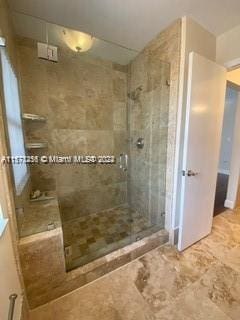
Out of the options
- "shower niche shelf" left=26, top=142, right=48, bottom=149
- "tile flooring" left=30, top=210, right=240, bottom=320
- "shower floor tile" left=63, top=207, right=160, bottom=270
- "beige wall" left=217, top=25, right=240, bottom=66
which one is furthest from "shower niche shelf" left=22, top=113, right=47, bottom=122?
"beige wall" left=217, top=25, right=240, bottom=66

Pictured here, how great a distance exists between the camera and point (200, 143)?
1628 mm

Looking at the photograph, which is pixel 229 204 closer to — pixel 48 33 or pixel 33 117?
pixel 33 117

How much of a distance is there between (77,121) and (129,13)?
1.27m

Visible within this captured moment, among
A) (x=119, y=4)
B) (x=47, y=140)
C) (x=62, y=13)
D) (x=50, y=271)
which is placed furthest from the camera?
(x=47, y=140)

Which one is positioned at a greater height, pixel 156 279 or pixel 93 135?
pixel 93 135

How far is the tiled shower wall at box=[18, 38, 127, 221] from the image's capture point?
6.00ft

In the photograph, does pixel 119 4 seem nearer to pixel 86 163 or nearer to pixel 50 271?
pixel 86 163

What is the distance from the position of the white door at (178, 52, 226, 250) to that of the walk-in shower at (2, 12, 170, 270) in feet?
1.03

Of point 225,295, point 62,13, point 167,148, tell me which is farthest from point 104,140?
point 225,295

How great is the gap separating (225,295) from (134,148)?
181 centimetres

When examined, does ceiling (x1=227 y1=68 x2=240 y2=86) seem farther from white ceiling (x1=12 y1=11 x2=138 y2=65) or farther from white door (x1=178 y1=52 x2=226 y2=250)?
white ceiling (x1=12 y1=11 x2=138 y2=65)

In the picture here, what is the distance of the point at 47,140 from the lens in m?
1.94

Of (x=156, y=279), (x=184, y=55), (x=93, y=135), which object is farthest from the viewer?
(x=93, y=135)

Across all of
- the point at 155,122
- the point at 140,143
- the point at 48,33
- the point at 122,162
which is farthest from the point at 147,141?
the point at 48,33
